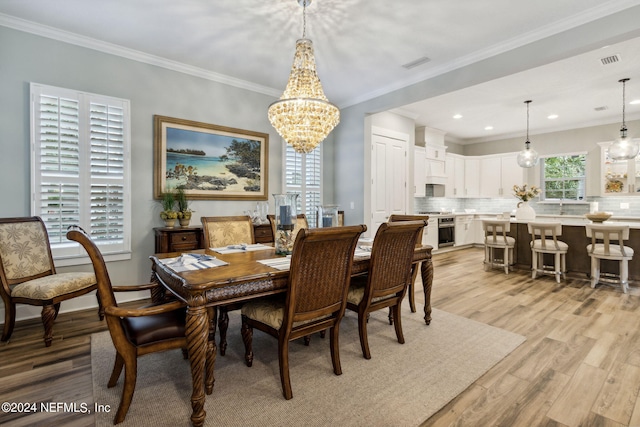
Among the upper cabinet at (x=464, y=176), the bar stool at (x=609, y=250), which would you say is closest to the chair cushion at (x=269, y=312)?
the bar stool at (x=609, y=250)

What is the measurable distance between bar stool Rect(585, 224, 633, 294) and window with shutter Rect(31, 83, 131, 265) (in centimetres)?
603

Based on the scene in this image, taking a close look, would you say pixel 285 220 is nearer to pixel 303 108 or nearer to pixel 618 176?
pixel 303 108

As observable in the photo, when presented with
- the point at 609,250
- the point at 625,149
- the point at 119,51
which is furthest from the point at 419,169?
the point at 119,51

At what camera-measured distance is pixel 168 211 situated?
3.70m

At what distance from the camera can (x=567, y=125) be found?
6.99 metres

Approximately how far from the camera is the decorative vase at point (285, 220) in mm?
2494

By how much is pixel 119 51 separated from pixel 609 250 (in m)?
6.64

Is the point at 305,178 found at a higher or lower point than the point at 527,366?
higher

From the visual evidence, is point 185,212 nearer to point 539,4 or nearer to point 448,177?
point 539,4

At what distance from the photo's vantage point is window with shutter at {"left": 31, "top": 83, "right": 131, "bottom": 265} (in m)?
3.13

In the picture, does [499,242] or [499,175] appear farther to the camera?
[499,175]

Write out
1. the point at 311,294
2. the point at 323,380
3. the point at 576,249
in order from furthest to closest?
the point at 576,249 → the point at 323,380 → the point at 311,294

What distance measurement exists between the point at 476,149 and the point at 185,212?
8.06 meters

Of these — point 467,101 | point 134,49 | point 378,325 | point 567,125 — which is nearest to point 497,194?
point 567,125
